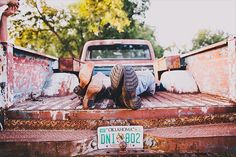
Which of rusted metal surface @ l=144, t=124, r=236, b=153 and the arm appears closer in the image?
rusted metal surface @ l=144, t=124, r=236, b=153

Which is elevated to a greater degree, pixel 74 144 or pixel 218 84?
pixel 218 84

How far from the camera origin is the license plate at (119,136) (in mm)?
2215

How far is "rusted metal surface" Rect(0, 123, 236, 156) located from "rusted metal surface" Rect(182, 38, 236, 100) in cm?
51

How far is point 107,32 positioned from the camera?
15117mm

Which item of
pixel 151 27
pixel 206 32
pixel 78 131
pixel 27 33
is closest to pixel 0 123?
pixel 78 131

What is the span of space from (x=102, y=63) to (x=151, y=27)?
1901cm

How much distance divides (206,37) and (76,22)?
1409 cm

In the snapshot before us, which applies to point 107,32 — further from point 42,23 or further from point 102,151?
point 102,151

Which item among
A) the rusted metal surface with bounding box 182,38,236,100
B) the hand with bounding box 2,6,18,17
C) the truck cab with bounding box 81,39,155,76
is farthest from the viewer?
the truck cab with bounding box 81,39,155,76

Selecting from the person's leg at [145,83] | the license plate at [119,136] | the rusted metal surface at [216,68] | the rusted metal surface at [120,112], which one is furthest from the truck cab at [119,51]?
the license plate at [119,136]

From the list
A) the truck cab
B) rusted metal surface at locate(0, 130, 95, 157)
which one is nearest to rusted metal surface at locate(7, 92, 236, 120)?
rusted metal surface at locate(0, 130, 95, 157)

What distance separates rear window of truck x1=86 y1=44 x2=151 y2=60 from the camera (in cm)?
525

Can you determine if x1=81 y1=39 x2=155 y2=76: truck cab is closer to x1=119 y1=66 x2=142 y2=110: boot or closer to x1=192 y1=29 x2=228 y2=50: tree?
x1=119 y1=66 x2=142 y2=110: boot

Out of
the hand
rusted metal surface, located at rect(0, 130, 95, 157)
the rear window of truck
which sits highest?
the hand
